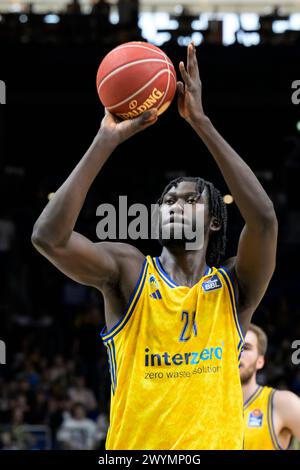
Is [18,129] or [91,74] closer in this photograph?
[91,74]

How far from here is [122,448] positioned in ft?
11.1

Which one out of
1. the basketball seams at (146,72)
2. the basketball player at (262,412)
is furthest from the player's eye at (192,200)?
the basketball player at (262,412)

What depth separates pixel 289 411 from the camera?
5672 millimetres

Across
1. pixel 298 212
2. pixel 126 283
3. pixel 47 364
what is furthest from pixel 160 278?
pixel 298 212

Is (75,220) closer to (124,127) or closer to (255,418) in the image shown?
(124,127)

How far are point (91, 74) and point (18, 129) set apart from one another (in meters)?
3.32

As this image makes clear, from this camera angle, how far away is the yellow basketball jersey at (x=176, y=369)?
333cm

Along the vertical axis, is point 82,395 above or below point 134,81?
below

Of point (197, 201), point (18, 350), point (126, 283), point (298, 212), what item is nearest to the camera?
point (126, 283)

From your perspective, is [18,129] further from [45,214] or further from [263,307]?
[45,214]

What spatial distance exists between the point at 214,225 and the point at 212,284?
17.6 inches

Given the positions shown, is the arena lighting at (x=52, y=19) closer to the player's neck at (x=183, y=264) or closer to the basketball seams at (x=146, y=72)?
the basketball seams at (x=146, y=72)

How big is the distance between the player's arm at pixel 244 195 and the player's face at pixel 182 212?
294 mm

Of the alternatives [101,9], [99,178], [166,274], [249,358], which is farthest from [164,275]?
[99,178]
